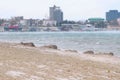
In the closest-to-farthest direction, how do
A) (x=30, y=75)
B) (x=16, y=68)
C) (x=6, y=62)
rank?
(x=30, y=75) → (x=16, y=68) → (x=6, y=62)

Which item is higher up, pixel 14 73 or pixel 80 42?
pixel 14 73

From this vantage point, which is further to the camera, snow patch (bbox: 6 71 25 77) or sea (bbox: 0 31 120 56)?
sea (bbox: 0 31 120 56)

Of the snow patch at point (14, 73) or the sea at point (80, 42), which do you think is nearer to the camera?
the snow patch at point (14, 73)

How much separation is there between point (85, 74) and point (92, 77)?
43 cm

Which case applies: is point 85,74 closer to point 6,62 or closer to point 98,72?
point 98,72

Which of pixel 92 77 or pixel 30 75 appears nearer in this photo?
pixel 30 75

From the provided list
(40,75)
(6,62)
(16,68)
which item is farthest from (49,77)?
(6,62)

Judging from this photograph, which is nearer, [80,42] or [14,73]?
[14,73]

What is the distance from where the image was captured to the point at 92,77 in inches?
563

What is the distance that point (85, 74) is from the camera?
1468 cm

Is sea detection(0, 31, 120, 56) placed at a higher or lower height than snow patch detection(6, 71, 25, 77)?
lower

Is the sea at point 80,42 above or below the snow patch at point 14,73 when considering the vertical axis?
below

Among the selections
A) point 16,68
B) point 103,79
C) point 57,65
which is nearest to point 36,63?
point 57,65

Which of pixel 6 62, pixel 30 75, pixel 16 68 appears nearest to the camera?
pixel 30 75
